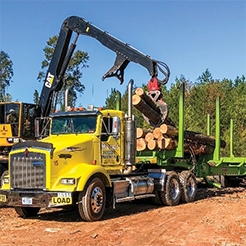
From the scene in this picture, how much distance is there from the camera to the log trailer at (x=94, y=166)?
34.5ft

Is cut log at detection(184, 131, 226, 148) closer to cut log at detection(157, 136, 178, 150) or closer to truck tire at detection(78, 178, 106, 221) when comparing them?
cut log at detection(157, 136, 178, 150)

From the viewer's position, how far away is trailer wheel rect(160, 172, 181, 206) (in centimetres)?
1394

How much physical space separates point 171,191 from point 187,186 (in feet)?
3.03

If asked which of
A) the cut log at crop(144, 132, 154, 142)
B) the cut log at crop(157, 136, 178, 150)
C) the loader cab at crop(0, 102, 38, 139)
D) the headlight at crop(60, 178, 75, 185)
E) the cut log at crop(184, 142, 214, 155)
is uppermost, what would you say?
the loader cab at crop(0, 102, 38, 139)

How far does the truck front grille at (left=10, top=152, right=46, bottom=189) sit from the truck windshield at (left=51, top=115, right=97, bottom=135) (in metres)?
1.61

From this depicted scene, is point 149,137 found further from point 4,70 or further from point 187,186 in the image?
point 4,70

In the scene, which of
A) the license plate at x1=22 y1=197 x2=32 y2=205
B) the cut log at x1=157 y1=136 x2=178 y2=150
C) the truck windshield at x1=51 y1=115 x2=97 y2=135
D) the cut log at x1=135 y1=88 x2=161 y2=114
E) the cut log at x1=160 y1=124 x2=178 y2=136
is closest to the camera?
the license plate at x1=22 y1=197 x2=32 y2=205

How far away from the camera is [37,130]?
40.0ft

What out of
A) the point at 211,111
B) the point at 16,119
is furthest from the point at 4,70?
the point at 16,119

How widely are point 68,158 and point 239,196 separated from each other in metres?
8.48

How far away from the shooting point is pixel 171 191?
14375mm

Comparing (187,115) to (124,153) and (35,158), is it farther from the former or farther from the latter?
(35,158)

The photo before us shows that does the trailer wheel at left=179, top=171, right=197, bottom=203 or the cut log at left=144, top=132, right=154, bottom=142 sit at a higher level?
the cut log at left=144, top=132, right=154, bottom=142

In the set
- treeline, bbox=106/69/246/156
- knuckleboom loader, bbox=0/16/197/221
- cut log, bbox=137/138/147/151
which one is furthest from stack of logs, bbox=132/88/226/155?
treeline, bbox=106/69/246/156
